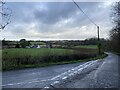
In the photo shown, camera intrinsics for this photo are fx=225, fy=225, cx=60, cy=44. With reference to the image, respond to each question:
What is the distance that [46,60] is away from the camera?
1080 inches

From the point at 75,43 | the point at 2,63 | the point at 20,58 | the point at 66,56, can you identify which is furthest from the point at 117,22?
the point at 2,63

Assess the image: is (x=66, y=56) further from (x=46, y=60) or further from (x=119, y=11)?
(x=119, y=11)

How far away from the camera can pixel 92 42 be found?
102 meters

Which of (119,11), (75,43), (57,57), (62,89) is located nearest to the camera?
(62,89)

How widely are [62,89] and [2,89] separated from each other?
2366 mm

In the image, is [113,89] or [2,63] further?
[2,63]

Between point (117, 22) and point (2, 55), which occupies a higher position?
point (117, 22)

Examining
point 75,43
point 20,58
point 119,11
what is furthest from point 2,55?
point 75,43

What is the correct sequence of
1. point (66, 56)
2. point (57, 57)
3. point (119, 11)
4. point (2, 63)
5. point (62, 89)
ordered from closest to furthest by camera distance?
point (62, 89)
point (2, 63)
point (57, 57)
point (66, 56)
point (119, 11)

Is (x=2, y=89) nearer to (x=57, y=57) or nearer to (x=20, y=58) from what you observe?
(x=20, y=58)

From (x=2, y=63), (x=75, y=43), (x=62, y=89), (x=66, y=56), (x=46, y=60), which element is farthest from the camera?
(x=75, y=43)

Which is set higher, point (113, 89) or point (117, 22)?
point (117, 22)

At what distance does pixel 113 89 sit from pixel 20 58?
15202mm

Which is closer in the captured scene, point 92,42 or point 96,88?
point 96,88
